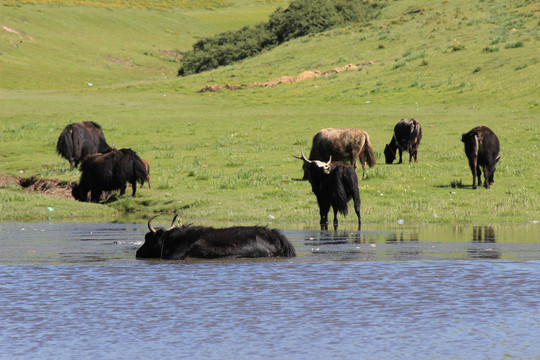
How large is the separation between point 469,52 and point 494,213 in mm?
38586

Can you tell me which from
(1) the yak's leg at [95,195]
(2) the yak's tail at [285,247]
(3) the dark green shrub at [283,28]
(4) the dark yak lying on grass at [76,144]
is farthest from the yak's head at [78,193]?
(3) the dark green shrub at [283,28]

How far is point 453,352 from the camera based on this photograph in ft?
20.9

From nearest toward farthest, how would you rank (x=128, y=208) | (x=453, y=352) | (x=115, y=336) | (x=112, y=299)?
(x=453, y=352) → (x=115, y=336) → (x=112, y=299) → (x=128, y=208)

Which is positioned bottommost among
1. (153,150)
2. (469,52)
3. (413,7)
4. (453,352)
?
(453,352)

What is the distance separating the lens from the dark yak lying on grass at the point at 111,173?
2094 centimetres

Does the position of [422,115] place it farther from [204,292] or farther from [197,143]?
[204,292]

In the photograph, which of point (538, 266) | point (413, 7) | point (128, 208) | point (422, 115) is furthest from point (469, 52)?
point (538, 266)

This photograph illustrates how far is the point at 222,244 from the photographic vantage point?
11.3 meters

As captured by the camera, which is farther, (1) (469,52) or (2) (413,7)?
(2) (413,7)

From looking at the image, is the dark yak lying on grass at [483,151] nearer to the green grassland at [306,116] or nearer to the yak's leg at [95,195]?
the green grassland at [306,116]

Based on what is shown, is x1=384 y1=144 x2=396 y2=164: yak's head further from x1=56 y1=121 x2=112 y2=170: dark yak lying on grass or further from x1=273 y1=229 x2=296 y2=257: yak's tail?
x1=273 y1=229 x2=296 y2=257: yak's tail

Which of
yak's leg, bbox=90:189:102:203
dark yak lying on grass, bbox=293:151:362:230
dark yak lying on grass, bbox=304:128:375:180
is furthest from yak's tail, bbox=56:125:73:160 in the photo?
dark yak lying on grass, bbox=293:151:362:230

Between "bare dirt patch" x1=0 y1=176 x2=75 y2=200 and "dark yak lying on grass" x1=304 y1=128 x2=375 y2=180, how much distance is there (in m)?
7.01

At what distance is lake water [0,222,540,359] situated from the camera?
661cm
